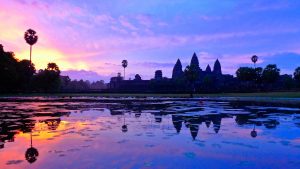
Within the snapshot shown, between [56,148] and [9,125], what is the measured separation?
8.74 m

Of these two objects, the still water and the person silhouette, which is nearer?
the still water

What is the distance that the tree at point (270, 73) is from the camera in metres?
122

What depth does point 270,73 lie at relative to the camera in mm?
121688

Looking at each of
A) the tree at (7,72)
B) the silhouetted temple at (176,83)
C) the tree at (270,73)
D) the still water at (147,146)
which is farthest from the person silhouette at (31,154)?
the tree at (270,73)

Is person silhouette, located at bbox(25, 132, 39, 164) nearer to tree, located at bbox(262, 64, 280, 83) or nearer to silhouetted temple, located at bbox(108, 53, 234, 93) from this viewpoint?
silhouetted temple, located at bbox(108, 53, 234, 93)

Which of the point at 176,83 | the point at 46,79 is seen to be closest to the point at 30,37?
the point at 46,79

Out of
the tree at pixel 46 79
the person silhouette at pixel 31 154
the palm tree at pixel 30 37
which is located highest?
the palm tree at pixel 30 37

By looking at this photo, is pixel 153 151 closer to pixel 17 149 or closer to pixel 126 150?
pixel 126 150

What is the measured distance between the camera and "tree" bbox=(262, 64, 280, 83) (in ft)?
399

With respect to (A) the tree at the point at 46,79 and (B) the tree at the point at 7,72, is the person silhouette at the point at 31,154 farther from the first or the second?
(A) the tree at the point at 46,79

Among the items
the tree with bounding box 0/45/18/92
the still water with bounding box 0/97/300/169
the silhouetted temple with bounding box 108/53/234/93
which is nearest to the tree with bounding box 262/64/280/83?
the silhouetted temple with bounding box 108/53/234/93

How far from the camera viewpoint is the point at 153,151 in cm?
1329

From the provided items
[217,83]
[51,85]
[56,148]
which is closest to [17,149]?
[56,148]

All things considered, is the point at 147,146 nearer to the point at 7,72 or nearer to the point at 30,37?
the point at 7,72
